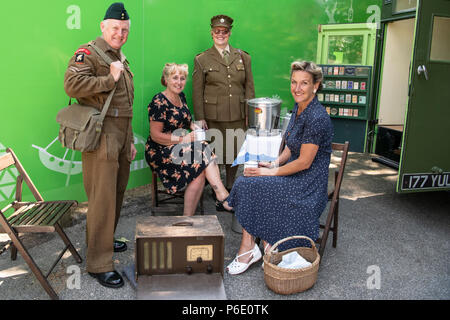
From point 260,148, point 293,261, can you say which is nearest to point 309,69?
point 260,148

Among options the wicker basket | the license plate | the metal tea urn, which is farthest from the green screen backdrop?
the license plate

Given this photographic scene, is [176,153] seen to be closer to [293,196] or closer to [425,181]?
[293,196]

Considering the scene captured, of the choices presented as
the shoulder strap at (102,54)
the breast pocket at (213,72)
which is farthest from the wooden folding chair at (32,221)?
the breast pocket at (213,72)

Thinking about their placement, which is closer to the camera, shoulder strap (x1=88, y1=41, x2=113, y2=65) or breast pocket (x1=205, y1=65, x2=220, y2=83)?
shoulder strap (x1=88, y1=41, x2=113, y2=65)

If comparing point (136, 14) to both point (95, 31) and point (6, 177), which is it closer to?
point (95, 31)

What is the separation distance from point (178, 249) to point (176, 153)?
1.30 meters

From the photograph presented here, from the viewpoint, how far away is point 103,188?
3.10 meters

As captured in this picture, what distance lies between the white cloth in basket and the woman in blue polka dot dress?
0.13 m

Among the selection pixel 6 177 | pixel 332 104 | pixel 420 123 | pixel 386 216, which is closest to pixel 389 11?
pixel 332 104

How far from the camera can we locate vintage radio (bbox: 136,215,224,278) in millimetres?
3051

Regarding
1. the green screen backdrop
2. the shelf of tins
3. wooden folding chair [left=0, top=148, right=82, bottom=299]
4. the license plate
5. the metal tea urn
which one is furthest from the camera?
the shelf of tins

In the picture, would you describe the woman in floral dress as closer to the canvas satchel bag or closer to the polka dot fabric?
the polka dot fabric

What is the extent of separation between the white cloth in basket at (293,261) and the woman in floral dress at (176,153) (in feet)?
3.58

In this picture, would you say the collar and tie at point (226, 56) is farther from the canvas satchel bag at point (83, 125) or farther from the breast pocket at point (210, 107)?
the canvas satchel bag at point (83, 125)
